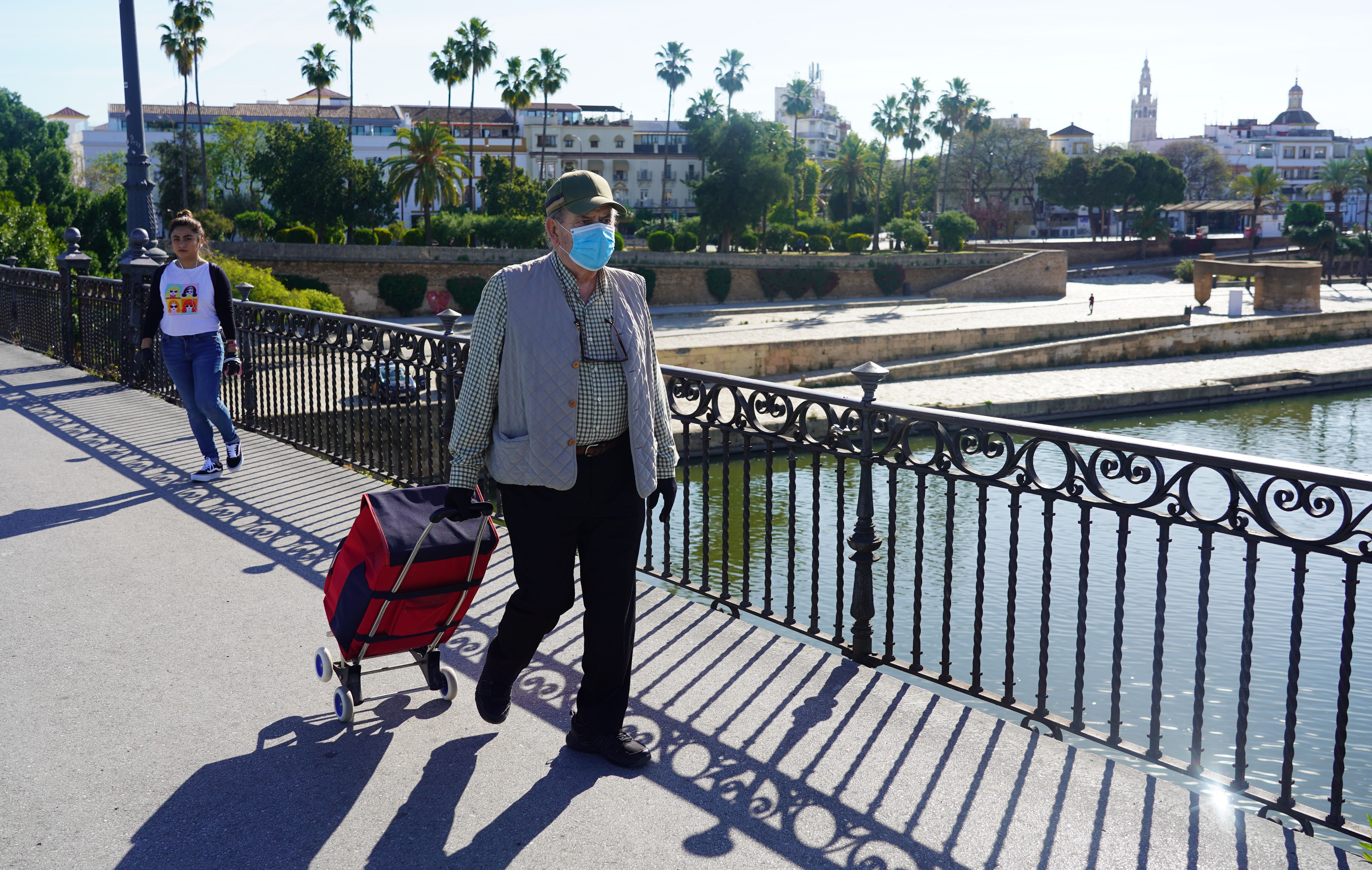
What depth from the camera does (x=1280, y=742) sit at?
757 cm

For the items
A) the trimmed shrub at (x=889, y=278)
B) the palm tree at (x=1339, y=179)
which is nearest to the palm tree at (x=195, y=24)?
the trimmed shrub at (x=889, y=278)

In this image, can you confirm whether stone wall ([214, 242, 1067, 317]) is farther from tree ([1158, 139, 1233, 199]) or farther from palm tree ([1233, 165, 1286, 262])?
tree ([1158, 139, 1233, 199])

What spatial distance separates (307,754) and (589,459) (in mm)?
1240

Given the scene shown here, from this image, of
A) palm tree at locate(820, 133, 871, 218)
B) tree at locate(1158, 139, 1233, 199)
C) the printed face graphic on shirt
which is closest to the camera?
the printed face graphic on shirt

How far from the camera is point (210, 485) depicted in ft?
21.5

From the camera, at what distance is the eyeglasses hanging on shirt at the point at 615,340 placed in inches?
115

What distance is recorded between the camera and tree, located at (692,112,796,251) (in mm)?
49531

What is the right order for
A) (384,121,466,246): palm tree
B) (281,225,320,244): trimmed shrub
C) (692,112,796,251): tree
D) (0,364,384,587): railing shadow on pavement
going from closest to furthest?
(0,364,384,587): railing shadow on pavement → (281,225,320,244): trimmed shrub → (384,121,466,246): palm tree → (692,112,796,251): tree

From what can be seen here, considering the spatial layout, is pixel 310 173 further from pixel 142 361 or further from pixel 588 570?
pixel 588 570

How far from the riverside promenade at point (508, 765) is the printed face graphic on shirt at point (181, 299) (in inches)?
90.1

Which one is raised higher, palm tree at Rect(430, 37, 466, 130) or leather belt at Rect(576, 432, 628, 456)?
palm tree at Rect(430, 37, 466, 130)

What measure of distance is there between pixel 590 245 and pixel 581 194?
0.13m

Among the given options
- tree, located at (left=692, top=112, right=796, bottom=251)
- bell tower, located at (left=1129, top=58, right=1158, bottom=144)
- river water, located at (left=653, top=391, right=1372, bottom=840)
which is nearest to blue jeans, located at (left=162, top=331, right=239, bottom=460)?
river water, located at (left=653, top=391, right=1372, bottom=840)

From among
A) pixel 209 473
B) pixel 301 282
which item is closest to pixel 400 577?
pixel 209 473
